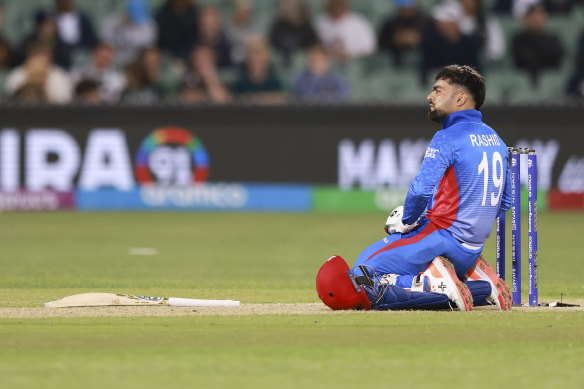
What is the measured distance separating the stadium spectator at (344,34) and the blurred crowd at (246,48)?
0.06 feet

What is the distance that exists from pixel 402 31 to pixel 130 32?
15.2ft

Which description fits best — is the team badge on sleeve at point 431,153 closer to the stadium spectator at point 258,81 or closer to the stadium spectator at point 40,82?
the stadium spectator at point 258,81

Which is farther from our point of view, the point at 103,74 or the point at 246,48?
the point at 246,48

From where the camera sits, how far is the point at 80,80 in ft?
60.0

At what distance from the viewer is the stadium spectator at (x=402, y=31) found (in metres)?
19.2

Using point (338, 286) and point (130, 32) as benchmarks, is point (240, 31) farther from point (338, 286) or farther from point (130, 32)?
point (338, 286)

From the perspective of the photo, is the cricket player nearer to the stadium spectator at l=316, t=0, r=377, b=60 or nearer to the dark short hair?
the dark short hair

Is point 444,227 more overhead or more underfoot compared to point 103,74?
more underfoot

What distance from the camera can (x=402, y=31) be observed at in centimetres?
1922

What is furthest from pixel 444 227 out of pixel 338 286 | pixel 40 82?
pixel 40 82

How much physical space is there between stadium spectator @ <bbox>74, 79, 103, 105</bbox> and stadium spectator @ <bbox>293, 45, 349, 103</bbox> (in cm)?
321

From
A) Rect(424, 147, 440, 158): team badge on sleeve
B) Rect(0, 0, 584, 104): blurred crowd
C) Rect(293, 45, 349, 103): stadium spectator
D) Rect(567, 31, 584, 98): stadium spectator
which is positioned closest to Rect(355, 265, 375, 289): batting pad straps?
Rect(424, 147, 440, 158): team badge on sleeve

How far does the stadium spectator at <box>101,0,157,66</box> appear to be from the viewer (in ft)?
63.6

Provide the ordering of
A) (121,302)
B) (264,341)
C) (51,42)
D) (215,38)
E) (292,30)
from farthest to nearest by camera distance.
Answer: (292,30) < (215,38) < (51,42) < (121,302) < (264,341)
